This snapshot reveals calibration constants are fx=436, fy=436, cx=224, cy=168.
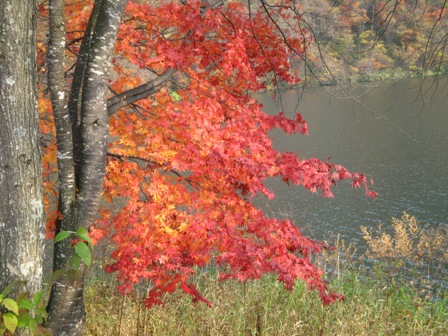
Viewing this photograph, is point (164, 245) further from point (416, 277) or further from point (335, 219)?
point (335, 219)

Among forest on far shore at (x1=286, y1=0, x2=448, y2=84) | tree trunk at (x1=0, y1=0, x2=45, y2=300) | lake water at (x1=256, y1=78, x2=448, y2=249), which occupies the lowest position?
tree trunk at (x1=0, y1=0, x2=45, y2=300)

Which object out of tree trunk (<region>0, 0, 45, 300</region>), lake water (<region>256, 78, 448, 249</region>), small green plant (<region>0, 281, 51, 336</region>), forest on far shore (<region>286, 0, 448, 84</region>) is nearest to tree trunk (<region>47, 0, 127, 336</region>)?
tree trunk (<region>0, 0, 45, 300</region>)

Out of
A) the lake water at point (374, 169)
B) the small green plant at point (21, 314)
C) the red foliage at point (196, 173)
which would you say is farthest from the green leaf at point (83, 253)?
the lake water at point (374, 169)

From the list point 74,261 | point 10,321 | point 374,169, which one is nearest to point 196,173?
point 74,261

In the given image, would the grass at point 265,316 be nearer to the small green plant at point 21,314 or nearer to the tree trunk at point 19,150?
the tree trunk at point 19,150

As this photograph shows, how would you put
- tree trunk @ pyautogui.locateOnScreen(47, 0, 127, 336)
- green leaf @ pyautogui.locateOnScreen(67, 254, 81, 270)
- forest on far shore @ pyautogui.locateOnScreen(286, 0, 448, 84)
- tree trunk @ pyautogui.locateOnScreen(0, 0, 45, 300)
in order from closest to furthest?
green leaf @ pyautogui.locateOnScreen(67, 254, 81, 270), tree trunk @ pyautogui.locateOnScreen(0, 0, 45, 300), forest on far shore @ pyautogui.locateOnScreen(286, 0, 448, 84), tree trunk @ pyautogui.locateOnScreen(47, 0, 127, 336)

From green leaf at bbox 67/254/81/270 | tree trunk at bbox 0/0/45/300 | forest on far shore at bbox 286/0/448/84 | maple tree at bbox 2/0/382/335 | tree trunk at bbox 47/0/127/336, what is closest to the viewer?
green leaf at bbox 67/254/81/270

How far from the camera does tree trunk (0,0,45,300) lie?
88.5 inches

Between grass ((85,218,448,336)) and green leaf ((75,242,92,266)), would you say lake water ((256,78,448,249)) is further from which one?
green leaf ((75,242,92,266))

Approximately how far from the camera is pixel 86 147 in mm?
3594

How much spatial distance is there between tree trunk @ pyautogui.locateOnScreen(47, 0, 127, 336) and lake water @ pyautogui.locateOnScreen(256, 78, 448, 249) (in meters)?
2.71

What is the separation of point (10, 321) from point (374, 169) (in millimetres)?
18043

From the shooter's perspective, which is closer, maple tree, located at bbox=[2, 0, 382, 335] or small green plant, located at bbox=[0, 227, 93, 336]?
small green plant, located at bbox=[0, 227, 93, 336]

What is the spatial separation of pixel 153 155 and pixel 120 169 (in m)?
0.45
